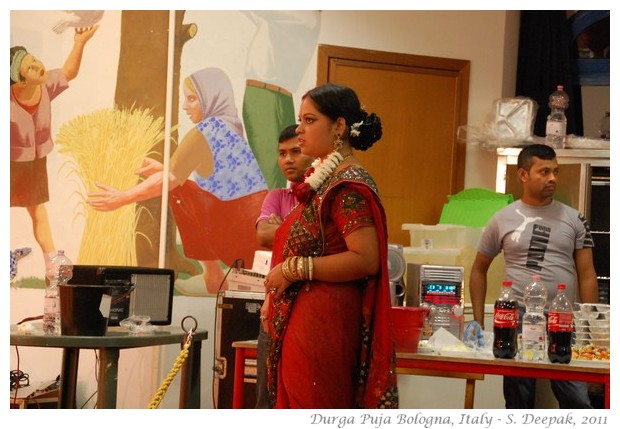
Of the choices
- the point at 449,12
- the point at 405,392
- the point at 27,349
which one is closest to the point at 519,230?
the point at 405,392

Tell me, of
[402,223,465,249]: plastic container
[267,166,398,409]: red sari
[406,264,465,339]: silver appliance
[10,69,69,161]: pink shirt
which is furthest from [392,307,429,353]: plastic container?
[10,69,69,161]: pink shirt

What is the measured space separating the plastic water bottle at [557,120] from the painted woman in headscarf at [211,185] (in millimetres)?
1772

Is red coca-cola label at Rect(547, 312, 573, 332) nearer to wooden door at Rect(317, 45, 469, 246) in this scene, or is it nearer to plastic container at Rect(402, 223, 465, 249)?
plastic container at Rect(402, 223, 465, 249)

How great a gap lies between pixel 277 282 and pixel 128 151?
10.3ft

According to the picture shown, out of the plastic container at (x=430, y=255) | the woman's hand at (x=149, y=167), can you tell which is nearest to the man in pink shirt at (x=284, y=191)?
the plastic container at (x=430, y=255)

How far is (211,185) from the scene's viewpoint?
18.6ft

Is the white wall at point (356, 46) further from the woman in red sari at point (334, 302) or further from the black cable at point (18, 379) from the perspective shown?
the woman in red sari at point (334, 302)

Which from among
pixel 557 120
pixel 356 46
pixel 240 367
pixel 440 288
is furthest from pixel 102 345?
pixel 557 120

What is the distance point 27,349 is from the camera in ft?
18.2

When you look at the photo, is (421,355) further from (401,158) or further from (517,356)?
(401,158)

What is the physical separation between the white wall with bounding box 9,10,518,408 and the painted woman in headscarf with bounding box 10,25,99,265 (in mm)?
66

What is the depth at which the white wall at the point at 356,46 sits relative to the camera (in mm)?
5539

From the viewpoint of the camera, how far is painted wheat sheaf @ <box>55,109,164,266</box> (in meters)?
5.60

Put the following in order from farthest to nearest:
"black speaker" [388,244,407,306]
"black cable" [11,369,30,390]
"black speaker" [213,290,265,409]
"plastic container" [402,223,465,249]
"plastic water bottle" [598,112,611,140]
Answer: "plastic water bottle" [598,112,611,140], "plastic container" [402,223,465,249], "black cable" [11,369,30,390], "black speaker" [213,290,265,409], "black speaker" [388,244,407,306]
